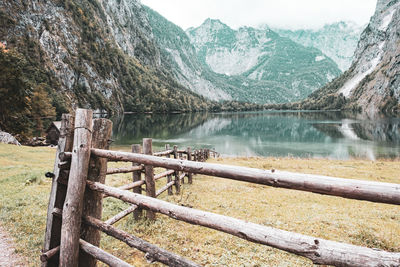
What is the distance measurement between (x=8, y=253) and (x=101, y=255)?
3.58m

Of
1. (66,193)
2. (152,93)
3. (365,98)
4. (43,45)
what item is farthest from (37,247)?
(365,98)

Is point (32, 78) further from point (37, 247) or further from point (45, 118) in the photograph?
point (37, 247)

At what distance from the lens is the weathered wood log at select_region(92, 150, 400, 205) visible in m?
2.28

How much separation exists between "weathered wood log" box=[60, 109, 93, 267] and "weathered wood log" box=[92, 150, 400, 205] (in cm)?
164

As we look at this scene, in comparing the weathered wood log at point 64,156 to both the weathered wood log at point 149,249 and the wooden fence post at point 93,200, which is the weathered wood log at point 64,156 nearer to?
the wooden fence post at point 93,200

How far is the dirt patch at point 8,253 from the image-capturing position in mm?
5203

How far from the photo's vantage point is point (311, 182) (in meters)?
2.59

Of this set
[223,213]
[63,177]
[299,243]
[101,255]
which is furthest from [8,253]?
[299,243]

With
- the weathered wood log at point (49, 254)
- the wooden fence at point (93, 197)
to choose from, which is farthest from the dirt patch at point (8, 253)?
the wooden fence at point (93, 197)

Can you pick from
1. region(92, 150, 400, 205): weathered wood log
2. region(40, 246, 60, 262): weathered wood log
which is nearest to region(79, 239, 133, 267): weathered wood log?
region(40, 246, 60, 262): weathered wood log

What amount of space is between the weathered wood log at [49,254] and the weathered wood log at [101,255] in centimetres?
49

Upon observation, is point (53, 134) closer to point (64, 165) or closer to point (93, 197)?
point (64, 165)

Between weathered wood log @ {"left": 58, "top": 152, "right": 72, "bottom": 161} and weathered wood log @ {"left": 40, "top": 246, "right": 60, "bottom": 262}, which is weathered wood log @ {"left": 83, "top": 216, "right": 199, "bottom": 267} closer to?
weathered wood log @ {"left": 40, "top": 246, "right": 60, "bottom": 262}

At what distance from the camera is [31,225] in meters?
6.89
